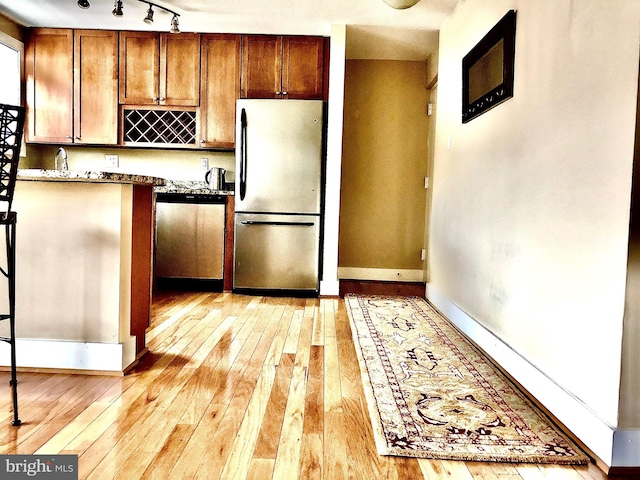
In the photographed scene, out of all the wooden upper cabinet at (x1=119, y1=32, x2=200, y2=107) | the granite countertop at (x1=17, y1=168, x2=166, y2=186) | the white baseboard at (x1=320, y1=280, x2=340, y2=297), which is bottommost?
the white baseboard at (x1=320, y1=280, x2=340, y2=297)

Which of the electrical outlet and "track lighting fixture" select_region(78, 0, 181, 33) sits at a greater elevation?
"track lighting fixture" select_region(78, 0, 181, 33)

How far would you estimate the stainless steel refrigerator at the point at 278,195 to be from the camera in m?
4.49

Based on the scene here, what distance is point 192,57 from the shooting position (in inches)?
185

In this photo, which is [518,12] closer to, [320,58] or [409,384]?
[409,384]

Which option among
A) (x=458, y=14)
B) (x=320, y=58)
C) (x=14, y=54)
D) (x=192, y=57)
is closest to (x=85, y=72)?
(x=14, y=54)

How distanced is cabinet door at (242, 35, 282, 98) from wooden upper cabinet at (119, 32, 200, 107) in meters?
0.48

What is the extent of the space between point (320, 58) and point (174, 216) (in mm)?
1987

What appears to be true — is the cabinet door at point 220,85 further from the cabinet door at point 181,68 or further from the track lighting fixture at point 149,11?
the track lighting fixture at point 149,11

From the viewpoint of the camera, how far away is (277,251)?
4.57 m

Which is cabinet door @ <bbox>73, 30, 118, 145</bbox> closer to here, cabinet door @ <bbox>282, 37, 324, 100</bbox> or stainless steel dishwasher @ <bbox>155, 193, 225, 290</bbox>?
stainless steel dishwasher @ <bbox>155, 193, 225, 290</bbox>

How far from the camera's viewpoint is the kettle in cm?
480

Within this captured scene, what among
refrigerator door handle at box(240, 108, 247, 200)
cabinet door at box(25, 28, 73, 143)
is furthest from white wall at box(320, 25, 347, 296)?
cabinet door at box(25, 28, 73, 143)

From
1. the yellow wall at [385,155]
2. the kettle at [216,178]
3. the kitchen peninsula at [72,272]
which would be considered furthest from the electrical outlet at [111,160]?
the kitchen peninsula at [72,272]

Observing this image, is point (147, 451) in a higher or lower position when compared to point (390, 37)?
lower
